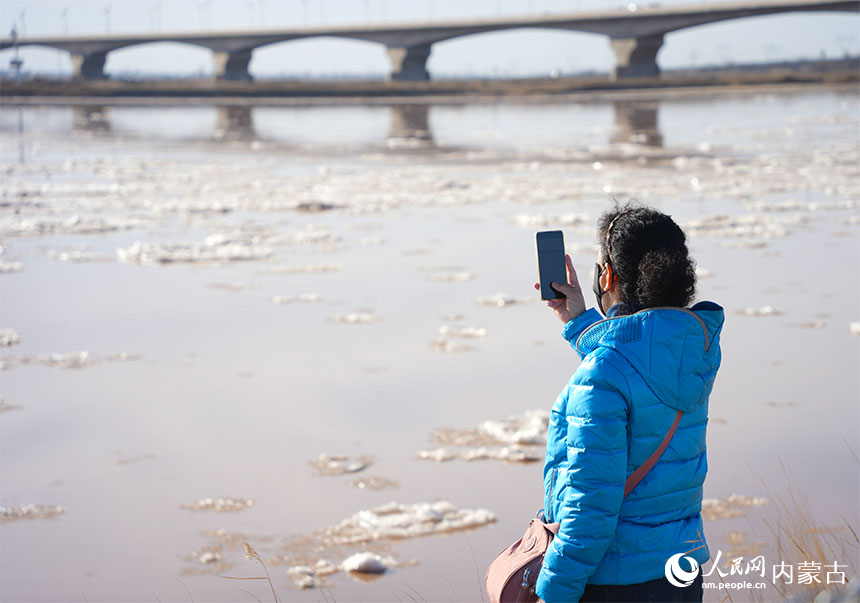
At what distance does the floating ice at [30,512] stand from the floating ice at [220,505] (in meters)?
0.69

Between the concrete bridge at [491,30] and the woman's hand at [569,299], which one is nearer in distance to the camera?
the woman's hand at [569,299]

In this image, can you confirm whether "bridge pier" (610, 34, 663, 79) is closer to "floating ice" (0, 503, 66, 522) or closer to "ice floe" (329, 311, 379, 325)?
"ice floe" (329, 311, 379, 325)

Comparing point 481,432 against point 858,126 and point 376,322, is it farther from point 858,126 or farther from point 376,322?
point 858,126

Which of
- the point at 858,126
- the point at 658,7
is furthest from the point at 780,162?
the point at 658,7

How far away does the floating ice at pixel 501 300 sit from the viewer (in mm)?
9227

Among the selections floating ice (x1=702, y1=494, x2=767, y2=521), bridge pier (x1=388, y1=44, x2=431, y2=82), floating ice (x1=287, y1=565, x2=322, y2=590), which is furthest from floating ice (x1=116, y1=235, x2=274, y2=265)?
bridge pier (x1=388, y1=44, x2=431, y2=82)

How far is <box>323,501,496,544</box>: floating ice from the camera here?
4.93 meters

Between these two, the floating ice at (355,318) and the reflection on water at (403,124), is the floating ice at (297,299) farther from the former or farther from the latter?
Answer: the reflection on water at (403,124)

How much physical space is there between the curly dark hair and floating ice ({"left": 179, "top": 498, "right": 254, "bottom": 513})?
10.9ft

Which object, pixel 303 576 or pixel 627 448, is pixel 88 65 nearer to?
pixel 303 576

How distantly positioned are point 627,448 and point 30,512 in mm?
4004

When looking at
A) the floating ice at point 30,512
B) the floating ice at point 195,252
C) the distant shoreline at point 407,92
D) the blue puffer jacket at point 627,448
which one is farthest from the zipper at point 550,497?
the distant shoreline at point 407,92

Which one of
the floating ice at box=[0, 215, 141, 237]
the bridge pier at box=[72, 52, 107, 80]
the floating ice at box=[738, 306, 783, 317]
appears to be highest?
the bridge pier at box=[72, 52, 107, 80]

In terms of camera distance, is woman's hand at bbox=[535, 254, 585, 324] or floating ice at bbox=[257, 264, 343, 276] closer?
woman's hand at bbox=[535, 254, 585, 324]
